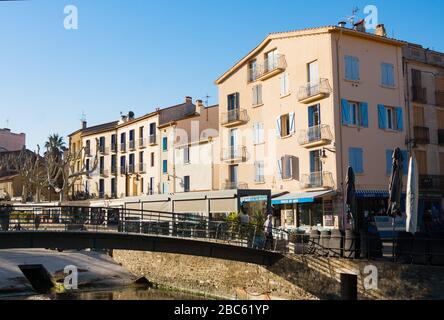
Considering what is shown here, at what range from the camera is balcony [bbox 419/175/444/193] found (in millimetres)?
31531

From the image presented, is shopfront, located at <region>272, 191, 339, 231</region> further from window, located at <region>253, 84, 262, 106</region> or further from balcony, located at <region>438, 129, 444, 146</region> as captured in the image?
balcony, located at <region>438, 129, 444, 146</region>

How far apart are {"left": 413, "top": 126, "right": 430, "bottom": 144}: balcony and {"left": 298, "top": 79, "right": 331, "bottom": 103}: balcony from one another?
22.5 ft

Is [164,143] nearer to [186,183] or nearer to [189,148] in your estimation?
[189,148]

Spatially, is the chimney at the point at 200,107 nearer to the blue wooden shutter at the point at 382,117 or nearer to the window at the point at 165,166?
the window at the point at 165,166

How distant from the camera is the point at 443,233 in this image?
51.6 ft

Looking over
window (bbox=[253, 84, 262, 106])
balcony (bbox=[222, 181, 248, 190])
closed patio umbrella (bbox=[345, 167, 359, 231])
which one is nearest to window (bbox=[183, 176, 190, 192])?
balcony (bbox=[222, 181, 248, 190])

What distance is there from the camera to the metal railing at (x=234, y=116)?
3672 cm

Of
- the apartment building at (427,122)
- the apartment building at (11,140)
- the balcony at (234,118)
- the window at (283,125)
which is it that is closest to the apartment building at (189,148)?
the balcony at (234,118)

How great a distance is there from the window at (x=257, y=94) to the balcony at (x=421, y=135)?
34.1 ft

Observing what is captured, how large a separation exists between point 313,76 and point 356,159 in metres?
5.63

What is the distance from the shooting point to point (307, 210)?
3012cm

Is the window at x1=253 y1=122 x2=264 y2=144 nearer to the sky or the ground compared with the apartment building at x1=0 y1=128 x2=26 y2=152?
nearer to the ground

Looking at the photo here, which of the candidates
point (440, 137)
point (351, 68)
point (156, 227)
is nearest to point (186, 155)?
point (351, 68)
